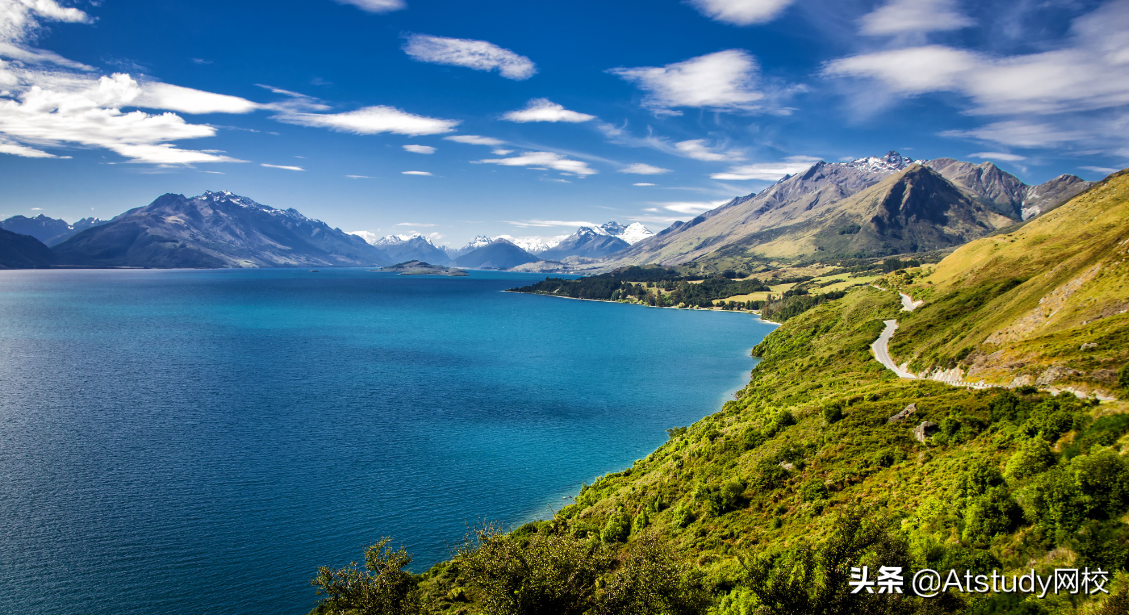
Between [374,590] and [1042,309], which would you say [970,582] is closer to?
[374,590]

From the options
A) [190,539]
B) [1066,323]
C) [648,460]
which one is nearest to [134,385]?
[190,539]

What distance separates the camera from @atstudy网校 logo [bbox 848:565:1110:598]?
23578 mm

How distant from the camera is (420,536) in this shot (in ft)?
170

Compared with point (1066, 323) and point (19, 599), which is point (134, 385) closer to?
point (19, 599)

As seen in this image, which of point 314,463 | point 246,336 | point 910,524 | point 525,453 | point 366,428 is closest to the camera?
point 910,524

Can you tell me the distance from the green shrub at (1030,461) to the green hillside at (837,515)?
0.34 ft

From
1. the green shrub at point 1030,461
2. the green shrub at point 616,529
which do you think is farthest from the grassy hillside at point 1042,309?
the green shrub at point 616,529

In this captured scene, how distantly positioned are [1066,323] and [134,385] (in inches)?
5313

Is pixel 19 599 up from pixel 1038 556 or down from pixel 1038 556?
down

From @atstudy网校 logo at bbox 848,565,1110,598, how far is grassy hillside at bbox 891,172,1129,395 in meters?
20.8

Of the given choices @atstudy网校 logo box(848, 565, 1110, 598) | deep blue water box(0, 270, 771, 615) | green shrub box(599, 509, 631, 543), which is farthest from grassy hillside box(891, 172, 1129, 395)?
deep blue water box(0, 270, 771, 615)

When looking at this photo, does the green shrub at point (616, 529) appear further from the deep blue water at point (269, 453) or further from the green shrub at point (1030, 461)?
the green shrub at point (1030, 461)

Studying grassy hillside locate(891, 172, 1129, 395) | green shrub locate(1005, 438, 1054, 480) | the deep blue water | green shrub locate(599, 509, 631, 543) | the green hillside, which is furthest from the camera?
the deep blue water

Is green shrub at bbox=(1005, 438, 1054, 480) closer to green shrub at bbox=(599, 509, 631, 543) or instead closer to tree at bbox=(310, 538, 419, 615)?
green shrub at bbox=(599, 509, 631, 543)
